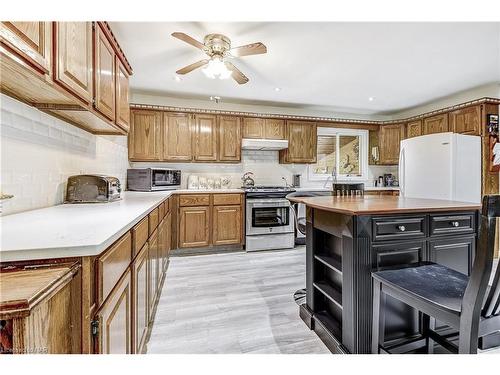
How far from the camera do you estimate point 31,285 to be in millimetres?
621

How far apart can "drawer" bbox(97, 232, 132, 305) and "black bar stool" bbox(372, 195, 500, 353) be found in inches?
49.5

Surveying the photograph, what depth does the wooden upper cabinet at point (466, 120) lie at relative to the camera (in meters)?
3.49

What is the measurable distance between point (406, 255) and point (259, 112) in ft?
11.7

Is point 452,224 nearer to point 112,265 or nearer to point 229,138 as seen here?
point 112,265

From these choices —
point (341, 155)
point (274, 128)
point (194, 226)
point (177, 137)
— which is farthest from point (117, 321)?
point (341, 155)

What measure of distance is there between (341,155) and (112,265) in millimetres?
4943

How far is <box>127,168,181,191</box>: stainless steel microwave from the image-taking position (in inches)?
137

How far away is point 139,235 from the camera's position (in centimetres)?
142

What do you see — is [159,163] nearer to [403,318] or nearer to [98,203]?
[98,203]

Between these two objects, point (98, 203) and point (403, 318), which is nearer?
point (403, 318)

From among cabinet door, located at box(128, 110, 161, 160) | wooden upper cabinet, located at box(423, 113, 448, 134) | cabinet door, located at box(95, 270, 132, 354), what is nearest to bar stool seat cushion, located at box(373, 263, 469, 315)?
cabinet door, located at box(95, 270, 132, 354)

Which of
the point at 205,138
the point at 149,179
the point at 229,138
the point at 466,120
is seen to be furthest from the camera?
the point at 229,138

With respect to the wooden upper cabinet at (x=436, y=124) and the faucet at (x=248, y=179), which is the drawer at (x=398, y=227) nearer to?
the faucet at (x=248, y=179)
